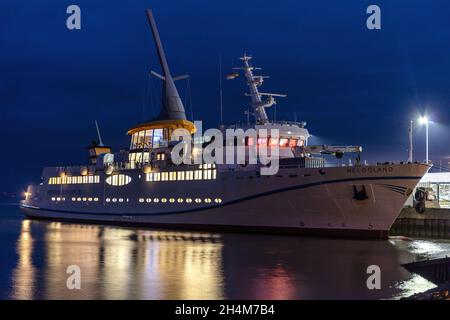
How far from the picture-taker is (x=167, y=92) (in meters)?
49.0

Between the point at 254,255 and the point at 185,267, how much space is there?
4.69 metres

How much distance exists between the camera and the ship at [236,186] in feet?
112

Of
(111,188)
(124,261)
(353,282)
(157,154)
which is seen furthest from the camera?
(111,188)

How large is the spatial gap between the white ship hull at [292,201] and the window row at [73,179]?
25.8 ft

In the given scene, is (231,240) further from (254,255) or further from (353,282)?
(353,282)

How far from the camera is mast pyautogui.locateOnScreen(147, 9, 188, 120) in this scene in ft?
160

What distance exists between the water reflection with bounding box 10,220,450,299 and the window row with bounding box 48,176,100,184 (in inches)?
492

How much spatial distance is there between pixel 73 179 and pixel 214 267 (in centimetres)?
3220

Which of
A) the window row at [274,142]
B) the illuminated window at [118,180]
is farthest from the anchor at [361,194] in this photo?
the illuminated window at [118,180]

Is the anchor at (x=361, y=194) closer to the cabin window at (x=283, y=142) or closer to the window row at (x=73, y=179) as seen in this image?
the cabin window at (x=283, y=142)

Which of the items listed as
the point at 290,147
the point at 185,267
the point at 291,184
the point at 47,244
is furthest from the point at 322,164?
the point at 47,244

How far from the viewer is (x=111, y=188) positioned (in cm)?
4881

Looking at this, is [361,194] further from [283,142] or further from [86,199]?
[86,199]

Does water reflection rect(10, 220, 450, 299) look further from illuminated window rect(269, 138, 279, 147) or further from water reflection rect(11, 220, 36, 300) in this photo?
illuminated window rect(269, 138, 279, 147)
